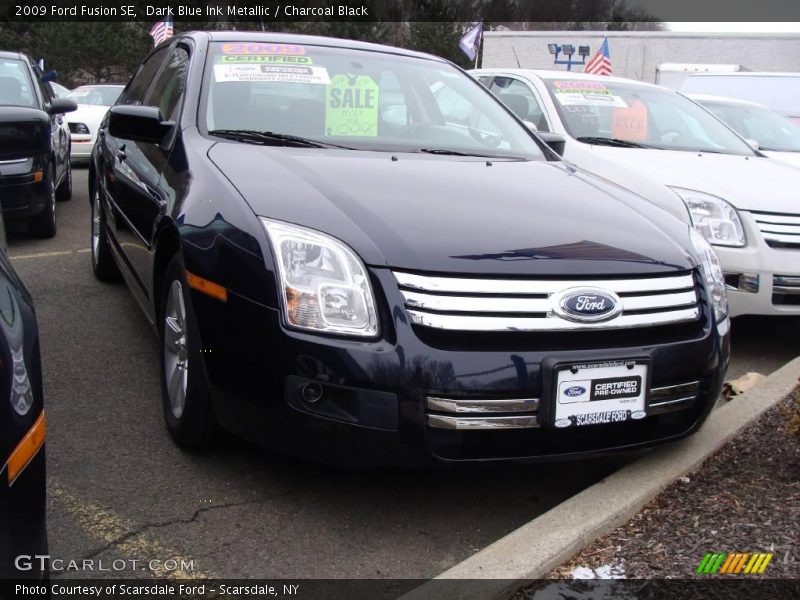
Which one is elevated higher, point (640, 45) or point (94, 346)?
point (640, 45)

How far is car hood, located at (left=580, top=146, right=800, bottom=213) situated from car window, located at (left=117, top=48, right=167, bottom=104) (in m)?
2.81

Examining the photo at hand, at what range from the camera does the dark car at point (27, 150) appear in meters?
6.69

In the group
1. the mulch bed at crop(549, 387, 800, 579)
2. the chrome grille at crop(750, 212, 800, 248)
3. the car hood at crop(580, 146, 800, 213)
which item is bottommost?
the mulch bed at crop(549, 387, 800, 579)

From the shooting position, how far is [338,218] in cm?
281

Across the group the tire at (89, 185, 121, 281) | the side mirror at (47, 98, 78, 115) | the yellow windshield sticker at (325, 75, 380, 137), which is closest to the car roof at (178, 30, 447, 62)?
the yellow windshield sticker at (325, 75, 380, 137)

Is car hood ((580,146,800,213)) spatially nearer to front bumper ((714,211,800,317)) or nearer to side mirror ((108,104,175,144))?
front bumper ((714,211,800,317))

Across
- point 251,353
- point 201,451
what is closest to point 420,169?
point 251,353

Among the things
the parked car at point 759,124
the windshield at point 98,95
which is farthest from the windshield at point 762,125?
the windshield at point 98,95

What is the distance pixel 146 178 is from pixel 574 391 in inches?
85.5

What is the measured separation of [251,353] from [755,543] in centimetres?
160

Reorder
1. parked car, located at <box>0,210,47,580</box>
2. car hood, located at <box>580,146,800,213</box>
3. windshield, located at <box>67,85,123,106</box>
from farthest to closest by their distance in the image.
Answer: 1. windshield, located at <box>67,85,123,106</box>
2. car hood, located at <box>580,146,800,213</box>
3. parked car, located at <box>0,210,47,580</box>

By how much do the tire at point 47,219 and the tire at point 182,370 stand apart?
4.20m

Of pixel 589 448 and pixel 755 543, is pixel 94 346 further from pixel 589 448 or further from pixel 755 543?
Answer: pixel 755 543

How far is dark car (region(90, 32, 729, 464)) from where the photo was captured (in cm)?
261
